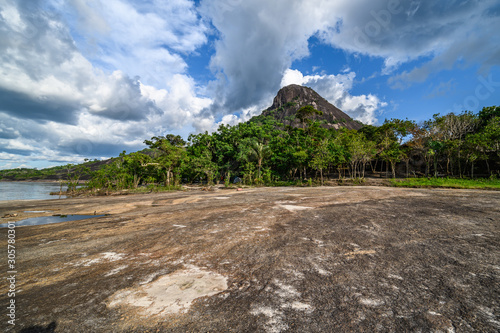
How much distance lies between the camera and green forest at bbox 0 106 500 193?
77.4 feet

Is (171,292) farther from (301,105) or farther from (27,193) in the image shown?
(301,105)

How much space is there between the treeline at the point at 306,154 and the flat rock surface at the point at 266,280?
19.9m

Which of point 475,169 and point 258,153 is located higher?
point 258,153

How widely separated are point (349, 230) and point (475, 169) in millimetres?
35759

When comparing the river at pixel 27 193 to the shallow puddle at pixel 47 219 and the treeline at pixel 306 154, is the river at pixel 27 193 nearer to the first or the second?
the treeline at pixel 306 154

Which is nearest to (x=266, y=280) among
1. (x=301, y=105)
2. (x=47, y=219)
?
(x=47, y=219)

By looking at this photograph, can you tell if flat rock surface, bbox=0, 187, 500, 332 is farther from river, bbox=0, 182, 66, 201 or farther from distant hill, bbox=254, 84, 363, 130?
distant hill, bbox=254, 84, 363, 130

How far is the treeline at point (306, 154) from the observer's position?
23.6m

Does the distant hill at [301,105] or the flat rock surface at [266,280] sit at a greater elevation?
the distant hill at [301,105]

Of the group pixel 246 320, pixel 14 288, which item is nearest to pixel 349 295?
pixel 246 320

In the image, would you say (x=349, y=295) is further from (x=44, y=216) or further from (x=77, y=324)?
(x=44, y=216)

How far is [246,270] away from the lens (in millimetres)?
3031

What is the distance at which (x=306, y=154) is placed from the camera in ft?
81.7

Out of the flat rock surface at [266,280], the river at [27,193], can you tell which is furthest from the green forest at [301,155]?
the flat rock surface at [266,280]
